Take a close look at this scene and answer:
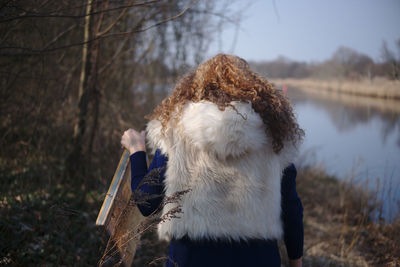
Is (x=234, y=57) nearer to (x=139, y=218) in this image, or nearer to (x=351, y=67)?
(x=139, y=218)

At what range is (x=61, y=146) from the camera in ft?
16.5

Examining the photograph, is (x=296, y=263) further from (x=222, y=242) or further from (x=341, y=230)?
(x=341, y=230)

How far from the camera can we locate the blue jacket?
4.83ft

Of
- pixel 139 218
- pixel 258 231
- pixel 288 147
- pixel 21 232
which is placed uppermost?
pixel 288 147

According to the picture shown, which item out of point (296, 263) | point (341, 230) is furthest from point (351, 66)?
point (296, 263)

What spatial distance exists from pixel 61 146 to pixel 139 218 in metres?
3.19

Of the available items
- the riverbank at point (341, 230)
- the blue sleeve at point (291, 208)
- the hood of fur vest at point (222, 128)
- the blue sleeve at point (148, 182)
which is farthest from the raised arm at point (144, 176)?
the riverbank at point (341, 230)

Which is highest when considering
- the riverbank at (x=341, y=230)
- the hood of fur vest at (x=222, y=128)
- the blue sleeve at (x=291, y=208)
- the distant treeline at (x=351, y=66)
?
the distant treeline at (x=351, y=66)

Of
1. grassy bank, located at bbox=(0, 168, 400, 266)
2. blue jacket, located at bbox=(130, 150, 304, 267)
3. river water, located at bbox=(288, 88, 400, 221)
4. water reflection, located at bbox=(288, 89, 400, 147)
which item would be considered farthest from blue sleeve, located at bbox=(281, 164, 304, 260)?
river water, located at bbox=(288, 88, 400, 221)

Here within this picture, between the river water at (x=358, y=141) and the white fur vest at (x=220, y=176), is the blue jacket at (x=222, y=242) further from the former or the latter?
the river water at (x=358, y=141)

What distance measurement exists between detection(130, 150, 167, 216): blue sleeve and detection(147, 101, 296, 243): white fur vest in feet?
0.19

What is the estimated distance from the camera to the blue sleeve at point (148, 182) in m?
1.46

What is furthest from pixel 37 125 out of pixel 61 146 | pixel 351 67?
pixel 351 67

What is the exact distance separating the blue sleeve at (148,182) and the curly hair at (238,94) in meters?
0.22
